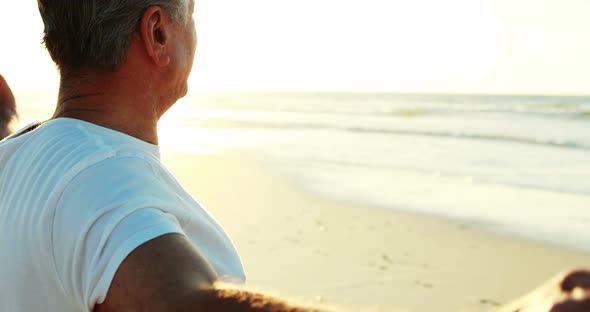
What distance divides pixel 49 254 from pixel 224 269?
1.08 feet

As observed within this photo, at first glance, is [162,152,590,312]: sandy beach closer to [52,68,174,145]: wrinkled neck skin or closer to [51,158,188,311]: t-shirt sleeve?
[52,68,174,145]: wrinkled neck skin

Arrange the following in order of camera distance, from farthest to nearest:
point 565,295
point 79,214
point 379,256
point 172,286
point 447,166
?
point 447,166 < point 379,256 < point 79,214 < point 172,286 < point 565,295

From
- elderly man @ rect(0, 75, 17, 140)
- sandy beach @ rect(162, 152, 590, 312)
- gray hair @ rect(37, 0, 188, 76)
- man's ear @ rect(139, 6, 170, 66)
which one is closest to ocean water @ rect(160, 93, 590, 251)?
sandy beach @ rect(162, 152, 590, 312)

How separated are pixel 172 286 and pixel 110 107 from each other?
0.54m

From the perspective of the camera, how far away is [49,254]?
1039mm

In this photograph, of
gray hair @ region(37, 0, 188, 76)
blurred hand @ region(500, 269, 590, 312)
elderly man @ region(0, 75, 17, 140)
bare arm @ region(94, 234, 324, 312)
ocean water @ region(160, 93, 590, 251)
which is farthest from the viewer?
ocean water @ region(160, 93, 590, 251)

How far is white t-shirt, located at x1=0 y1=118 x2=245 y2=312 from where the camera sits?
93cm

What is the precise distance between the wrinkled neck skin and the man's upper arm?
1.42 ft

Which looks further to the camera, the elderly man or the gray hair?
the elderly man

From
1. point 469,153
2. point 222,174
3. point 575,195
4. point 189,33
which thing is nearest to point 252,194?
point 222,174

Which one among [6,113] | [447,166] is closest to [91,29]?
[6,113]

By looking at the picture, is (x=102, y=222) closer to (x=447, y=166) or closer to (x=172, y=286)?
(x=172, y=286)

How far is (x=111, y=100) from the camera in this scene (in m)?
1.30

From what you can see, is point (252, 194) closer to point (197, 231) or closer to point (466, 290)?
point (466, 290)
